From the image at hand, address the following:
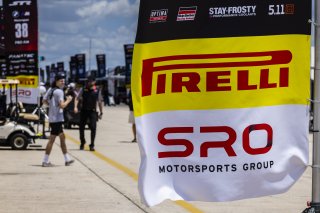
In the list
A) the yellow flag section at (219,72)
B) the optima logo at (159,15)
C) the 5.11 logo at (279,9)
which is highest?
the 5.11 logo at (279,9)

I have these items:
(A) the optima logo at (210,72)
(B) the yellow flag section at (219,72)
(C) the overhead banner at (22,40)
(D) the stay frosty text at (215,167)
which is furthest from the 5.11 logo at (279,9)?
(C) the overhead banner at (22,40)

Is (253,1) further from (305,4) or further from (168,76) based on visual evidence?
(168,76)

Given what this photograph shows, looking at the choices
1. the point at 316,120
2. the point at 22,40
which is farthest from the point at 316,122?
the point at 22,40

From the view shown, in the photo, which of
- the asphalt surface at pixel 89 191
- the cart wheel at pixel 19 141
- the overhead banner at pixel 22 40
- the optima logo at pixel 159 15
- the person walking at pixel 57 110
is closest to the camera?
the optima logo at pixel 159 15

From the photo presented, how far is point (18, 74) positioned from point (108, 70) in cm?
7607

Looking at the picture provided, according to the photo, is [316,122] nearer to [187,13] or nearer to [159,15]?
[187,13]

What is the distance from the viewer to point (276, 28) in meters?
4.75

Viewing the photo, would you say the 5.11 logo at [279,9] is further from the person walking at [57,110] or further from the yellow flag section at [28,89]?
the yellow flag section at [28,89]

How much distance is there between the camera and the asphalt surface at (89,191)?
360 inches

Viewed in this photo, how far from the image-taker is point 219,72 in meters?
4.73

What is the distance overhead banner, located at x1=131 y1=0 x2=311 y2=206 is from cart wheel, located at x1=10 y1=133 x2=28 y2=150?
14.1 m

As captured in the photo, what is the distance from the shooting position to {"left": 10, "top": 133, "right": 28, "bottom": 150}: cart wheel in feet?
60.5

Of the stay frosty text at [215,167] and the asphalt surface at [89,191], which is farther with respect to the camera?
the asphalt surface at [89,191]

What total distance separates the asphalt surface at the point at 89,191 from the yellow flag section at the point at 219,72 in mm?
4348
